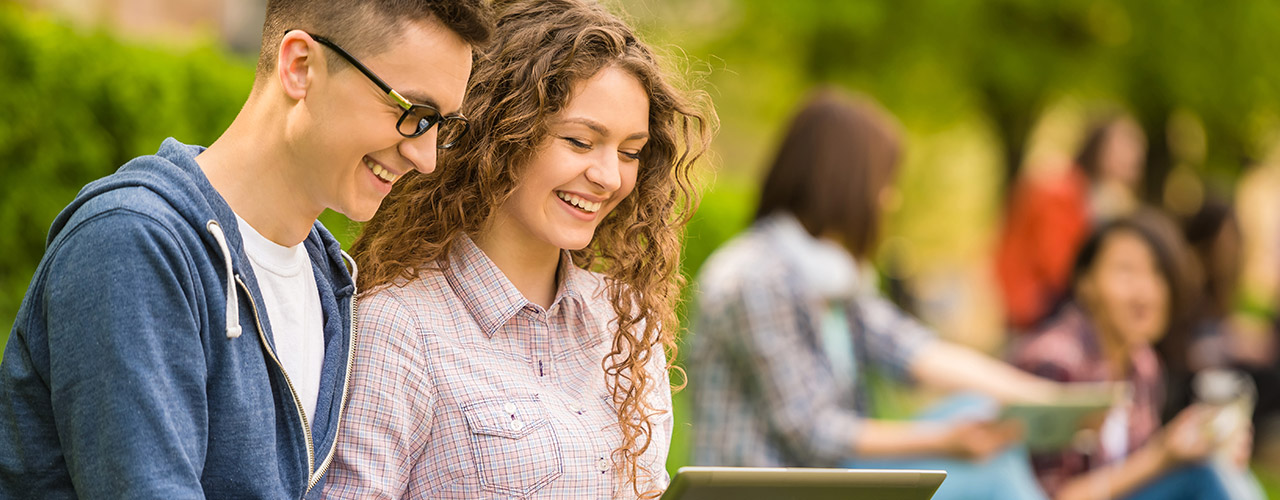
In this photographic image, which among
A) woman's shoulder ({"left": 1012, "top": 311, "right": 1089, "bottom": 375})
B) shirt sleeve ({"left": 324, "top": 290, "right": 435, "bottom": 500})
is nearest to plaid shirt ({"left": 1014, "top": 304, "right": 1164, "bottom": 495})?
woman's shoulder ({"left": 1012, "top": 311, "right": 1089, "bottom": 375})

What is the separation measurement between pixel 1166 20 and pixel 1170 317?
9.75m

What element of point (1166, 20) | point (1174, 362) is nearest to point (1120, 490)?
point (1174, 362)

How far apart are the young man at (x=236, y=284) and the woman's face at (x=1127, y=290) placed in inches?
147

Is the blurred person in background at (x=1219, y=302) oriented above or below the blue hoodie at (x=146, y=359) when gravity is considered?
above

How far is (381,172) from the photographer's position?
202 centimetres

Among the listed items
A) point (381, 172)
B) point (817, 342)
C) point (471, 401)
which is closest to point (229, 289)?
point (381, 172)

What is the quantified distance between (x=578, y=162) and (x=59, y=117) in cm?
295

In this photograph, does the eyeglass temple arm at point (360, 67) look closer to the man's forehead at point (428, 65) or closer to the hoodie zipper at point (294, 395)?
the man's forehead at point (428, 65)

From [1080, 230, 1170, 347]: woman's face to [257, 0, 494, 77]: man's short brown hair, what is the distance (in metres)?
3.77

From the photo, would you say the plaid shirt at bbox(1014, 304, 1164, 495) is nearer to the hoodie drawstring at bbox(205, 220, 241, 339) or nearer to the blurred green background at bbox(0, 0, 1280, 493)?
the blurred green background at bbox(0, 0, 1280, 493)

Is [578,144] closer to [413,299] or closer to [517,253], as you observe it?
[517,253]

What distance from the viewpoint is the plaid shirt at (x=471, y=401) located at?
84.8 inches

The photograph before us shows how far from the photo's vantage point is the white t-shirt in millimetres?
1974

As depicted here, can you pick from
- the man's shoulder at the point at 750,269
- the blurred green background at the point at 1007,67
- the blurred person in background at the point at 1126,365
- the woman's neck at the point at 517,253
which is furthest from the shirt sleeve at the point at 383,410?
the blurred green background at the point at 1007,67
